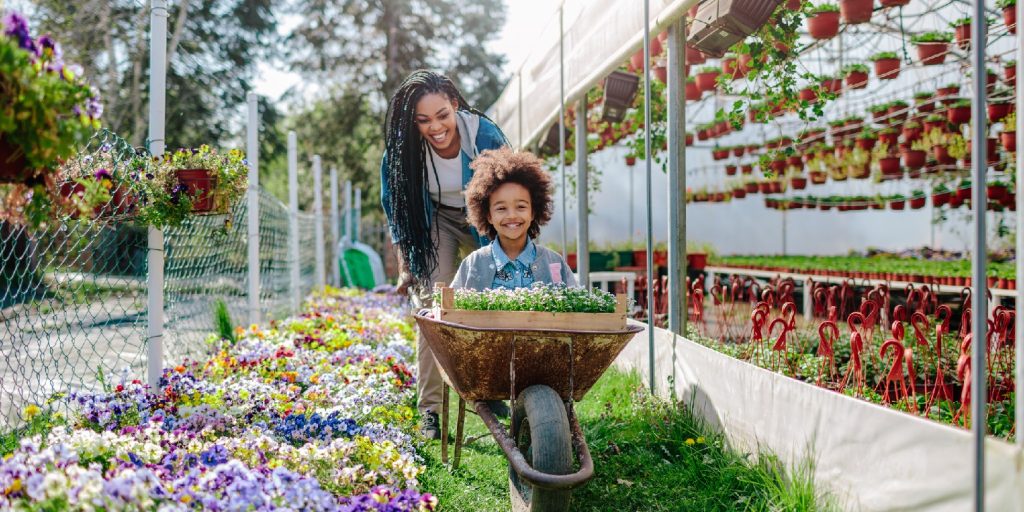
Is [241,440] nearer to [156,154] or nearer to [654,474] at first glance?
[156,154]

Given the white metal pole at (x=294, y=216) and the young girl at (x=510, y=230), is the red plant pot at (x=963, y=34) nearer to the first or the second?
the young girl at (x=510, y=230)

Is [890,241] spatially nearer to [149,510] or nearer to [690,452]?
[690,452]

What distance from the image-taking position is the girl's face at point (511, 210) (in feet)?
11.0

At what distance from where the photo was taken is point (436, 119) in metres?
3.93

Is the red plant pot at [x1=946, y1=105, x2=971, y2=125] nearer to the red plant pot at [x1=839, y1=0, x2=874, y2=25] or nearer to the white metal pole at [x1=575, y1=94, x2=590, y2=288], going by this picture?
the red plant pot at [x1=839, y1=0, x2=874, y2=25]

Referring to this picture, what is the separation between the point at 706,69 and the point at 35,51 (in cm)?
648

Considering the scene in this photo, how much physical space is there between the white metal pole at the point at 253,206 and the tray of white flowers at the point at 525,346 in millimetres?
3324

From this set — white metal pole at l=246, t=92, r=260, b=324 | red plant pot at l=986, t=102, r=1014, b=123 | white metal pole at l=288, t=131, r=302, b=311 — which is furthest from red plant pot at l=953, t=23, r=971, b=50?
white metal pole at l=288, t=131, r=302, b=311

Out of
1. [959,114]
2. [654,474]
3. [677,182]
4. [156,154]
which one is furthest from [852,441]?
[959,114]

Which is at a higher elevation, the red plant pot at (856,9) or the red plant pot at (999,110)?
the red plant pot at (856,9)

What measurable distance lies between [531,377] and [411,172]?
5.24 feet

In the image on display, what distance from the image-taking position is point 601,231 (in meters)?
16.9

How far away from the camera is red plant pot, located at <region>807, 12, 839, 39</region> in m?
5.34

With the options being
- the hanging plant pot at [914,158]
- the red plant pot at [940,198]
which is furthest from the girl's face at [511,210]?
the red plant pot at [940,198]
